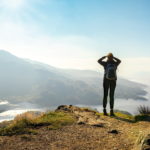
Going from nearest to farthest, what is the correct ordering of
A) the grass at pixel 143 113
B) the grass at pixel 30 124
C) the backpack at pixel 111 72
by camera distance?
the grass at pixel 30 124 < the grass at pixel 143 113 < the backpack at pixel 111 72

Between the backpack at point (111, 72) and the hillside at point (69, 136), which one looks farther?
the backpack at point (111, 72)

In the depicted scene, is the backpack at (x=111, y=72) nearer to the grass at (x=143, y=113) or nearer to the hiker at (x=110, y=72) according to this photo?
the hiker at (x=110, y=72)

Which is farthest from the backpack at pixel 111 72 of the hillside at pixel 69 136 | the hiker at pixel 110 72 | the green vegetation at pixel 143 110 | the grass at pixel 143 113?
the hillside at pixel 69 136

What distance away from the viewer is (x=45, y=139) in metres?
7.54

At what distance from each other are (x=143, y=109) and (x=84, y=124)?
5.08 meters

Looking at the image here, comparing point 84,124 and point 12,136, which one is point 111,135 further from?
point 12,136

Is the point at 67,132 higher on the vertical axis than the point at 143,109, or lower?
lower

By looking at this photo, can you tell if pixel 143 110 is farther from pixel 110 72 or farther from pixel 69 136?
pixel 69 136

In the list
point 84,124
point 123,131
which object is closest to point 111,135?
point 123,131

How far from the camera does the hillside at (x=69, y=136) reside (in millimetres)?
6594

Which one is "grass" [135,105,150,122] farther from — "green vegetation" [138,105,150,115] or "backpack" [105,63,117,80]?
"backpack" [105,63,117,80]

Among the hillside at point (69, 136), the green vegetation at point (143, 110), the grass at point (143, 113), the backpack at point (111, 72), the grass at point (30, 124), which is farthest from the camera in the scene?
the green vegetation at point (143, 110)

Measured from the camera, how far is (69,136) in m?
Answer: 7.93

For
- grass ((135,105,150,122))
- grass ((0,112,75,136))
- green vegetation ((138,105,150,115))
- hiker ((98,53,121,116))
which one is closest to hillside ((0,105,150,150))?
grass ((0,112,75,136))
